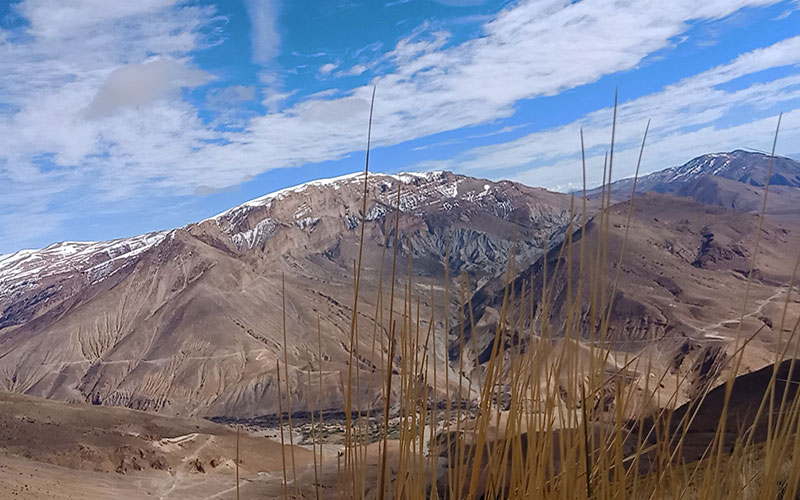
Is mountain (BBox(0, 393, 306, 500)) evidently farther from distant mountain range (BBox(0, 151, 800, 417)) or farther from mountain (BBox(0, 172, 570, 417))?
distant mountain range (BBox(0, 151, 800, 417))

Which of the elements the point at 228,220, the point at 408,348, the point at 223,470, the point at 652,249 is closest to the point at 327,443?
the point at 223,470

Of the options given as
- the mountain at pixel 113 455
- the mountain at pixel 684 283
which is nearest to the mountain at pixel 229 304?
the mountain at pixel 113 455

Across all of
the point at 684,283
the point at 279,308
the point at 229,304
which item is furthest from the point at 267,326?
the point at 684,283

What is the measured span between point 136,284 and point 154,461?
7694 cm

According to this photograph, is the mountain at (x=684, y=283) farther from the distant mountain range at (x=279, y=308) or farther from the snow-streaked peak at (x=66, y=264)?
the snow-streaked peak at (x=66, y=264)

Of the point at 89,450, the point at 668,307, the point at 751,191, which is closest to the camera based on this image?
the point at 89,450

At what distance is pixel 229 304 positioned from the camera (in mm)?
95312

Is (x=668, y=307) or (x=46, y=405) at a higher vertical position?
(x=668, y=307)

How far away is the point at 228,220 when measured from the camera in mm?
178500

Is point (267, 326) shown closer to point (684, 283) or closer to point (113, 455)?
point (113, 455)

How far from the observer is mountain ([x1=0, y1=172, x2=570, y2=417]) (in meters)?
79.8

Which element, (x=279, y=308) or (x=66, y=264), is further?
(x=66, y=264)

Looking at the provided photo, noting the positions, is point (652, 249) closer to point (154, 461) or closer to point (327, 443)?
point (327, 443)

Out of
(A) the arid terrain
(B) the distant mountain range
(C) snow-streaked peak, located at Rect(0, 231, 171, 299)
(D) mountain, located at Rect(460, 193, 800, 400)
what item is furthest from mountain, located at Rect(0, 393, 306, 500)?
(C) snow-streaked peak, located at Rect(0, 231, 171, 299)
